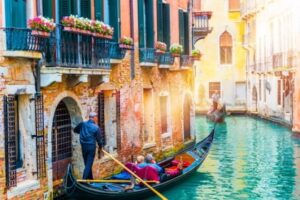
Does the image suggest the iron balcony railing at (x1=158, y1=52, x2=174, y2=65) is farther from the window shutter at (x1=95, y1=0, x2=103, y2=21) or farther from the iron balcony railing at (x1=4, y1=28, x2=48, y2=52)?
the iron balcony railing at (x1=4, y1=28, x2=48, y2=52)

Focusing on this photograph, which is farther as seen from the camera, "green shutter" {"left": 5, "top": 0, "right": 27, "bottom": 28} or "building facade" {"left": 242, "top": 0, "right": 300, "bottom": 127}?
"building facade" {"left": 242, "top": 0, "right": 300, "bottom": 127}

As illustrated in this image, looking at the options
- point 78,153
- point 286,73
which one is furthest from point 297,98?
point 78,153

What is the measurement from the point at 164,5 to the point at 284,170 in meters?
4.44

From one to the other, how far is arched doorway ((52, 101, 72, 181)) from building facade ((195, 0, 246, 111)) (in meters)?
22.7

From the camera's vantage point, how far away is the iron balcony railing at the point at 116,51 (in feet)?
35.6

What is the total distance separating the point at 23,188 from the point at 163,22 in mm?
7004

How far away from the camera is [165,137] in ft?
47.2

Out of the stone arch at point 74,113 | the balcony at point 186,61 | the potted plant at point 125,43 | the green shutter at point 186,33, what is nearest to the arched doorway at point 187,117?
the balcony at point 186,61

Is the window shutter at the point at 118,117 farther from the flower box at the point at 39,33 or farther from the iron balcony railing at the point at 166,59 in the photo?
the flower box at the point at 39,33

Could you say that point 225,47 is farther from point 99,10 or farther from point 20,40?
point 20,40

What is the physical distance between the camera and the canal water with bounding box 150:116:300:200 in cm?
1108

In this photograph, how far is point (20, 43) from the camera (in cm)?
780

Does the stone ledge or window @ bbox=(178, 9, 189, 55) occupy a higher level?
window @ bbox=(178, 9, 189, 55)

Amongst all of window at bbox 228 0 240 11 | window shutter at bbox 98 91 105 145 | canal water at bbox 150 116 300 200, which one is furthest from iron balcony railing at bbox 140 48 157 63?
window at bbox 228 0 240 11
